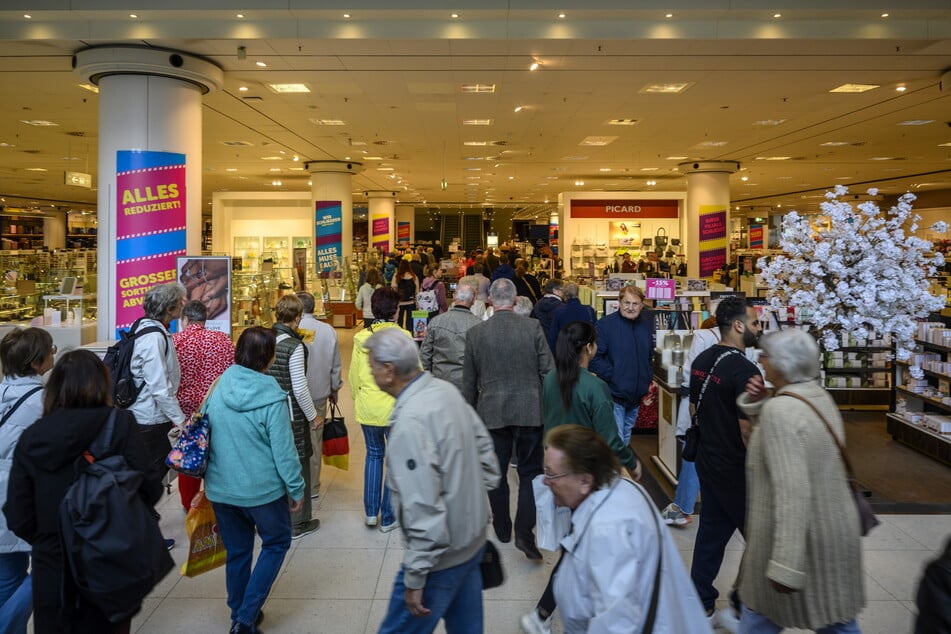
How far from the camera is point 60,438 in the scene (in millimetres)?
2557

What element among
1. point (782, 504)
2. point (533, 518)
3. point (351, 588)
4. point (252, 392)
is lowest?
point (351, 588)

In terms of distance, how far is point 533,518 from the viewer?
14.6 feet

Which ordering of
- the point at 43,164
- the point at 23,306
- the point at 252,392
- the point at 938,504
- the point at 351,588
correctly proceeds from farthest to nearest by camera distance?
the point at 43,164
the point at 23,306
the point at 938,504
the point at 351,588
the point at 252,392

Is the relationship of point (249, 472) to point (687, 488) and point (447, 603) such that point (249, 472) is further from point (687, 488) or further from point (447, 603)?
point (687, 488)

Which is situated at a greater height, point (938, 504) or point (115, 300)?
point (115, 300)

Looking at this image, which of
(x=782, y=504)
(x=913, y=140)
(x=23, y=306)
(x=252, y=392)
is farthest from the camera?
(x=913, y=140)

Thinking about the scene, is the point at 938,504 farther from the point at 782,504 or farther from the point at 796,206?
the point at 796,206

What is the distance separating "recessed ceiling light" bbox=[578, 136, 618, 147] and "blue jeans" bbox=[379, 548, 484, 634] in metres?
13.2

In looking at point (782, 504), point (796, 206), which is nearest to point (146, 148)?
point (782, 504)

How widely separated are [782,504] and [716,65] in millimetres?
7745

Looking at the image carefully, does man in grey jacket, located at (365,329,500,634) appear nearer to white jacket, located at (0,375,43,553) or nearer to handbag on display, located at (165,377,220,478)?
handbag on display, located at (165,377,220,478)

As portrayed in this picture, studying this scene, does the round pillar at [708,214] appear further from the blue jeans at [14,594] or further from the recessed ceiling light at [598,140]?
the blue jeans at [14,594]

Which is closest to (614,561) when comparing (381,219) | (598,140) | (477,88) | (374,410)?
(374,410)

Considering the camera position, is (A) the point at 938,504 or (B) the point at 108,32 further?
(B) the point at 108,32
